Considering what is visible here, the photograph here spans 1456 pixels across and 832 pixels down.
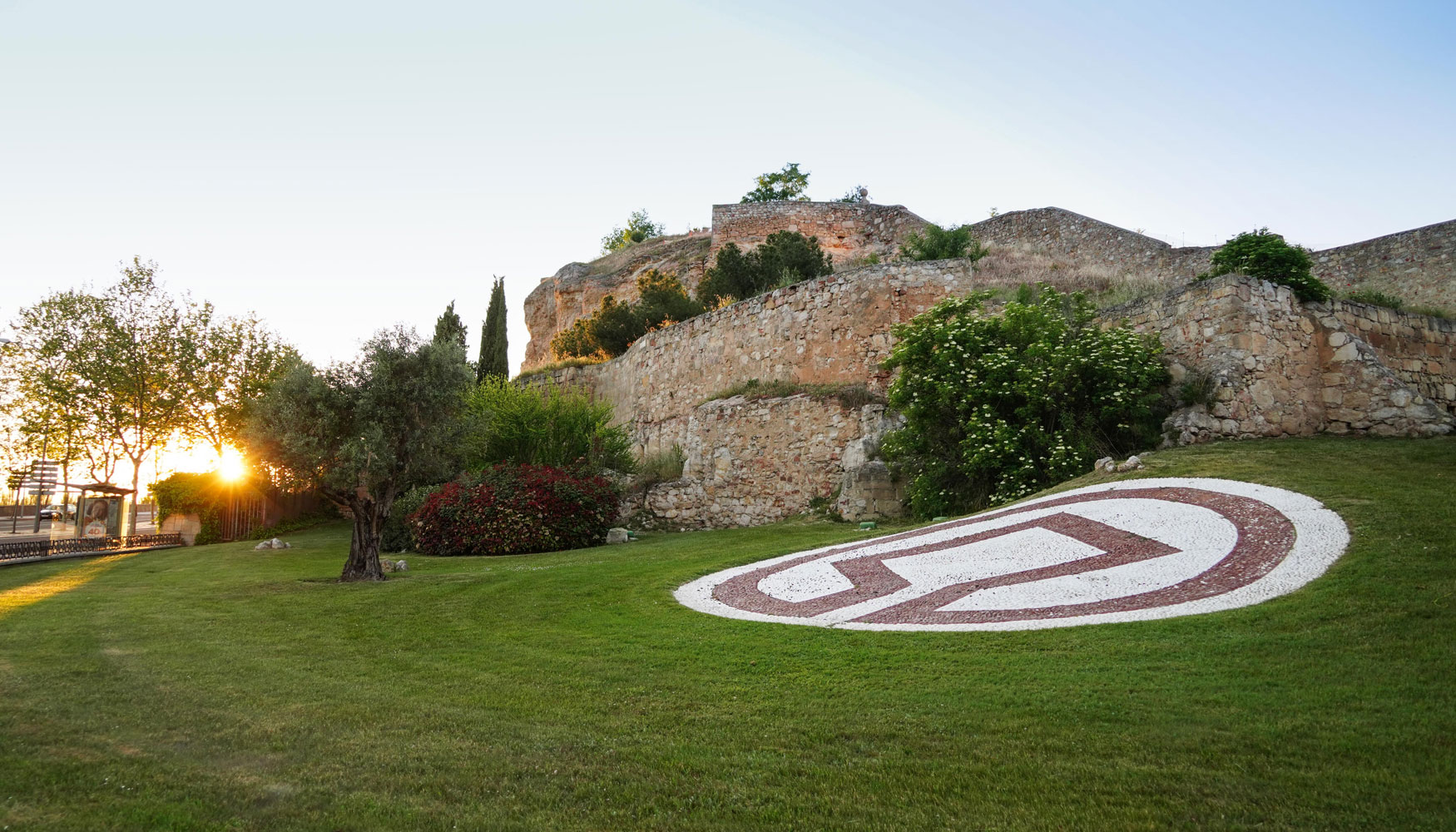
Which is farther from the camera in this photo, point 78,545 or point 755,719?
point 78,545

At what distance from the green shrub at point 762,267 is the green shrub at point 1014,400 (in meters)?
12.5

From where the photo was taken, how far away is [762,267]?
26.8 m

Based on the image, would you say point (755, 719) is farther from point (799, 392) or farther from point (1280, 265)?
point (799, 392)

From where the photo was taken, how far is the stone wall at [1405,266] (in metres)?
18.6

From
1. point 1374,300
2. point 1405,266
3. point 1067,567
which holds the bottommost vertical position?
point 1067,567

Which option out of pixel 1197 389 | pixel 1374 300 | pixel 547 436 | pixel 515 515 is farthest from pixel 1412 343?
pixel 547 436

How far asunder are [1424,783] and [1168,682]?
51.8 inches

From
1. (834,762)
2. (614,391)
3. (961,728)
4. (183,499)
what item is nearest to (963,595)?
(961,728)

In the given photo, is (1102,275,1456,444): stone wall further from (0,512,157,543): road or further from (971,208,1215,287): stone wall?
(0,512,157,543): road

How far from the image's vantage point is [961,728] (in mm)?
3939

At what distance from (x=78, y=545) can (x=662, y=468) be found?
1241cm

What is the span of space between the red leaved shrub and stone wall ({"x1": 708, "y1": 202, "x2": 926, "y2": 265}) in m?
17.8

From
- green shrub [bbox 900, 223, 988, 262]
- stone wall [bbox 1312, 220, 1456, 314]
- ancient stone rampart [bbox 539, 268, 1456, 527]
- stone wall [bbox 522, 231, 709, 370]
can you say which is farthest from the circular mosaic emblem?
stone wall [bbox 522, 231, 709, 370]

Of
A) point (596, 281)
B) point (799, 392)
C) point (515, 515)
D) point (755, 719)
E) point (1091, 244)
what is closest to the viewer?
point (755, 719)
